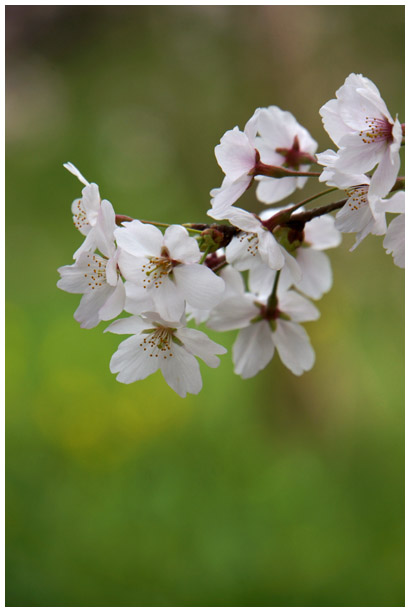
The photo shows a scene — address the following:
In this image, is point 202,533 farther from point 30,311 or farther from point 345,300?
point 30,311

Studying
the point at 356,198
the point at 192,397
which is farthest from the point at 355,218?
the point at 192,397

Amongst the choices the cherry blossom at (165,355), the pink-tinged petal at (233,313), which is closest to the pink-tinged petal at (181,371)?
the cherry blossom at (165,355)

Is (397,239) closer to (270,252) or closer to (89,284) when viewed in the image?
(270,252)

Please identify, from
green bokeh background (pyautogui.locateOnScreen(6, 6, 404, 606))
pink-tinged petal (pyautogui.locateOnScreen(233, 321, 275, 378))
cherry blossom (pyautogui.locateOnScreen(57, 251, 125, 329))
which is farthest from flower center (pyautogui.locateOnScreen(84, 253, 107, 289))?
green bokeh background (pyautogui.locateOnScreen(6, 6, 404, 606))

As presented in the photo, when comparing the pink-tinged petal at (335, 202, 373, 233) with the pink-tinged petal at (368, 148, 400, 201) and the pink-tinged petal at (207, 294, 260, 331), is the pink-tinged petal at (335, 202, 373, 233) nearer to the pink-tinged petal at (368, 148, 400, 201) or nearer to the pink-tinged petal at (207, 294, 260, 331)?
the pink-tinged petal at (368, 148, 400, 201)

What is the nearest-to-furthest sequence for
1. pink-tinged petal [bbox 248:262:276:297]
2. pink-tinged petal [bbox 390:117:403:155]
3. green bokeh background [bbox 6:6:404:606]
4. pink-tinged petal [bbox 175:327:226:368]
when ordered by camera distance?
pink-tinged petal [bbox 390:117:403:155], pink-tinged petal [bbox 175:327:226:368], pink-tinged petal [bbox 248:262:276:297], green bokeh background [bbox 6:6:404:606]

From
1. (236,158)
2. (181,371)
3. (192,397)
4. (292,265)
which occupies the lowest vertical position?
Answer: (192,397)

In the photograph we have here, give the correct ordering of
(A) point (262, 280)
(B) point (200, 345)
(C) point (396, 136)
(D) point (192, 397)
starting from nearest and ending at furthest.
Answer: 1. (C) point (396, 136)
2. (B) point (200, 345)
3. (A) point (262, 280)
4. (D) point (192, 397)
